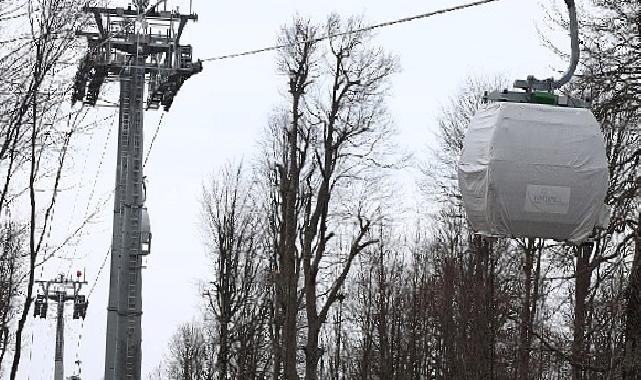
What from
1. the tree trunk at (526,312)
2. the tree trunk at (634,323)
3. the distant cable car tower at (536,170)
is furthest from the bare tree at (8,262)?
the tree trunk at (526,312)

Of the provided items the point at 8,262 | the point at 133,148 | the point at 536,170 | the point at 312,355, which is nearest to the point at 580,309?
the point at 312,355

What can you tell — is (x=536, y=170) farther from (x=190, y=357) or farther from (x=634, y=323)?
(x=190, y=357)

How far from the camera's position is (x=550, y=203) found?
311 inches

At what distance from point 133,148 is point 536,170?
51.2ft

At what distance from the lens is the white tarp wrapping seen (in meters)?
7.82

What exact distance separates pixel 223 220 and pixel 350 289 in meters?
9.36

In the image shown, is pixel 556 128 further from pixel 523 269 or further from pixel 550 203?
pixel 523 269

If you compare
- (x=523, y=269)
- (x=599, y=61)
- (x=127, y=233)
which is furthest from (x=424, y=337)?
(x=599, y=61)

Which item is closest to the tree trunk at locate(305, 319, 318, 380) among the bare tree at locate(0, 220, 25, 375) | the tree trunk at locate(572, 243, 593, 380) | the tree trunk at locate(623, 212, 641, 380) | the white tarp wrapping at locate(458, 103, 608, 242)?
the tree trunk at locate(572, 243, 593, 380)

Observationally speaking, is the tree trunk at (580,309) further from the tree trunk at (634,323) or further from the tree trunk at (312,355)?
the tree trunk at (312,355)

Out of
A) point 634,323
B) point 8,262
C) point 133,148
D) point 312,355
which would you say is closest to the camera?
point 8,262

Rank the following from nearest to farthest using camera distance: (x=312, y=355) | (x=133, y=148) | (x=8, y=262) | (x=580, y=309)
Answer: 1. (x=8, y=262)
2. (x=133, y=148)
3. (x=580, y=309)
4. (x=312, y=355)

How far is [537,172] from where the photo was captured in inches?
306

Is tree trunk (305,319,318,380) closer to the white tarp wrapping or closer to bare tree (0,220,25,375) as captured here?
bare tree (0,220,25,375)
